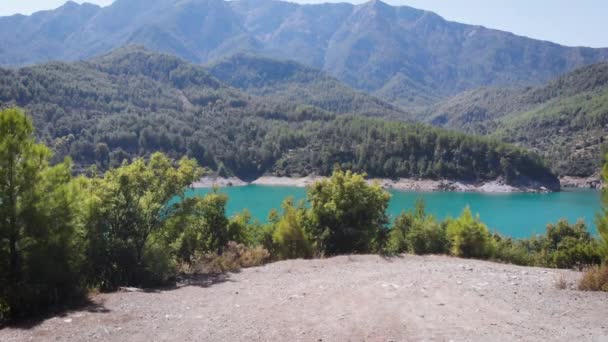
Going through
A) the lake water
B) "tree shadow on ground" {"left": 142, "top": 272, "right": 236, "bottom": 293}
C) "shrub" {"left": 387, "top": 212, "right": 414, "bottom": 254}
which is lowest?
the lake water

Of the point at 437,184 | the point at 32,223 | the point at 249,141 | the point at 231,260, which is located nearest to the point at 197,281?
the point at 231,260

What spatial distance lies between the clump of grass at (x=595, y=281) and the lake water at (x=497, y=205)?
194 ft

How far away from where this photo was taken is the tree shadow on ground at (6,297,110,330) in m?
10.1

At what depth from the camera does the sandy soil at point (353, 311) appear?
8836 mm

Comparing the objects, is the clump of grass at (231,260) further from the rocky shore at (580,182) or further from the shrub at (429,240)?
the rocky shore at (580,182)

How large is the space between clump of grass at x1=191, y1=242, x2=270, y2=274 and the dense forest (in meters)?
0.06

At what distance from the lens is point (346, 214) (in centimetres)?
2164

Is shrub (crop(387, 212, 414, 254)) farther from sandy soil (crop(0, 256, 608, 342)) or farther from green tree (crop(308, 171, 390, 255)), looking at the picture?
sandy soil (crop(0, 256, 608, 342))

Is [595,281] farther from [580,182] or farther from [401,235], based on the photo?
[580,182]

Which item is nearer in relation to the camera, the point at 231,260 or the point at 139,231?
the point at 139,231

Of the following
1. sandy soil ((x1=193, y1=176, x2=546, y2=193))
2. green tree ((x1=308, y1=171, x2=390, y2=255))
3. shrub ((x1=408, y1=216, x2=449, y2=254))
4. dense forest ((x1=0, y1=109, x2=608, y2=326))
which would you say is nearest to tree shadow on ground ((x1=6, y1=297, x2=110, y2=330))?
dense forest ((x1=0, y1=109, x2=608, y2=326))

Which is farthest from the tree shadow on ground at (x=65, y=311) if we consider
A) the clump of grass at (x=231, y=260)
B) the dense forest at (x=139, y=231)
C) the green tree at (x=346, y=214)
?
the green tree at (x=346, y=214)

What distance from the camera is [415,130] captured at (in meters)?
151

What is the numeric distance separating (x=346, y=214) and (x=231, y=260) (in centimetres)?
595
